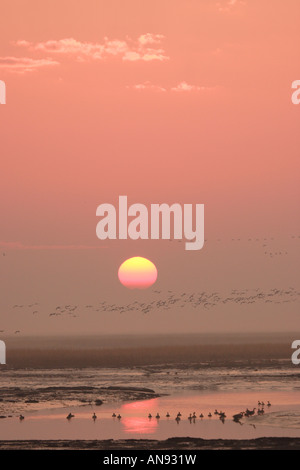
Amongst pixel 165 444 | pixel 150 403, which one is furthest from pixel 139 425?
pixel 150 403

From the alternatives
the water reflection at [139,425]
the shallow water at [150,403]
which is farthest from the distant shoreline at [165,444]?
the water reflection at [139,425]

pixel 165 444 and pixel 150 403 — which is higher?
pixel 150 403

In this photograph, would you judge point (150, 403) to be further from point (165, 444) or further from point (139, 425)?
point (165, 444)

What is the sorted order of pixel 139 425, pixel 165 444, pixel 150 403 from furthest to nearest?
pixel 150 403 → pixel 139 425 → pixel 165 444

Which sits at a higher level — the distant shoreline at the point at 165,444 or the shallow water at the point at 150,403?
the shallow water at the point at 150,403

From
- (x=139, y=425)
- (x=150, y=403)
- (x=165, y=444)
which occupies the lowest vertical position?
(x=165, y=444)

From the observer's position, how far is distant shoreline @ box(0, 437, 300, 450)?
43969mm

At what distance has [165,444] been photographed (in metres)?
45.1

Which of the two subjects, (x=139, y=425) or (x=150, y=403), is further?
(x=150, y=403)

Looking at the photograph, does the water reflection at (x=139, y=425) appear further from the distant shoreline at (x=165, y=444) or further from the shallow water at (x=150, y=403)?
the distant shoreline at (x=165, y=444)

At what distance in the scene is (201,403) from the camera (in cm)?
6438

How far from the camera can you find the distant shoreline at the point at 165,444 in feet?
144
